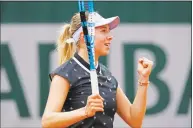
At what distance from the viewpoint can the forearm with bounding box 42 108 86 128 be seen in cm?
295

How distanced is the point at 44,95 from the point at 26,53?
0.38 m

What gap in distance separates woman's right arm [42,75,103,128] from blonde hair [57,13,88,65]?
9.2 inches

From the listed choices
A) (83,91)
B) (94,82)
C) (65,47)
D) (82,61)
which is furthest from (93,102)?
(65,47)

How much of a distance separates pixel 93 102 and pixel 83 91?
235 mm

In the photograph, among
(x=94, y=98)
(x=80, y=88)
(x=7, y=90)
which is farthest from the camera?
(x=7, y=90)

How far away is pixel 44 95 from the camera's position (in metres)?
6.01

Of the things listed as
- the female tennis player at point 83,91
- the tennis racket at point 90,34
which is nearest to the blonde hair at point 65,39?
the female tennis player at point 83,91

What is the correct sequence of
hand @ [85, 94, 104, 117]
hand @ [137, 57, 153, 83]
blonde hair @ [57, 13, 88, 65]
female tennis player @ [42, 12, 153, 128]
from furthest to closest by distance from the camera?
blonde hair @ [57, 13, 88, 65] → hand @ [137, 57, 153, 83] → female tennis player @ [42, 12, 153, 128] → hand @ [85, 94, 104, 117]

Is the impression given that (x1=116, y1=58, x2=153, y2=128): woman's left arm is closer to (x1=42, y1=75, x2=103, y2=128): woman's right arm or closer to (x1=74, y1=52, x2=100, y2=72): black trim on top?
(x1=74, y1=52, x2=100, y2=72): black trim on top

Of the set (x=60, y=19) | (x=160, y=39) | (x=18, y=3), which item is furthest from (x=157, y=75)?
(x=18, y=3)

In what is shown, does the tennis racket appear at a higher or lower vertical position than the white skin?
higher

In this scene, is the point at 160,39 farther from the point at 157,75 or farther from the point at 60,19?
the point at 60,19

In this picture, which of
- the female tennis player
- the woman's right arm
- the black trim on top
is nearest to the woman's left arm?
the female tennis player

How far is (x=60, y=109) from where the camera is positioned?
10.0 ft
